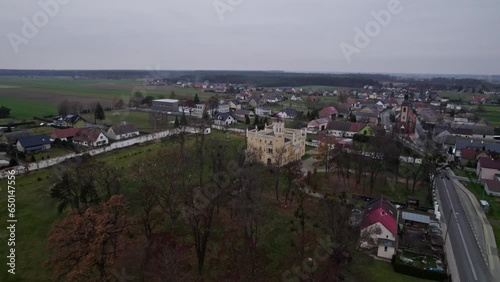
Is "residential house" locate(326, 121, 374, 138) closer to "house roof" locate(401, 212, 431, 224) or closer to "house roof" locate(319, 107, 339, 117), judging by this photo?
"house roof" locate(319, 107, 339, 117)

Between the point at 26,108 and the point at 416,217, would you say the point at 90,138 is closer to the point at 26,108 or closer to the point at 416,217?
the point at 26,108

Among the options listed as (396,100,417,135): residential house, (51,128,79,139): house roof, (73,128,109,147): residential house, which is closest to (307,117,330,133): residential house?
(396,100,417,135): residential house

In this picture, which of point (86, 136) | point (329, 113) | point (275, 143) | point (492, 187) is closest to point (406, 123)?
point (329, 113)

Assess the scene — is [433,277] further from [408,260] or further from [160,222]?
[160,222]

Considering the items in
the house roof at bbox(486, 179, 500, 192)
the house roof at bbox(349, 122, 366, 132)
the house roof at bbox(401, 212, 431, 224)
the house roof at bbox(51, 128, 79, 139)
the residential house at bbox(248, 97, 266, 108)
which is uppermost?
the residential house at bbox(248, 97, 266, 108)

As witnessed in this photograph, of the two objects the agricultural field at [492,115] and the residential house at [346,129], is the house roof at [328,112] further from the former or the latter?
the agricultural field at [492,115]

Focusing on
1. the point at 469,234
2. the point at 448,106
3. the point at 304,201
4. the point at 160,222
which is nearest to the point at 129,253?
the point at 160,222

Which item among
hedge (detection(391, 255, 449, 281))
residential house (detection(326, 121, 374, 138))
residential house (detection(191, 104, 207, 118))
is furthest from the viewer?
residential house (detection(191, 104, 207, 118))
